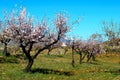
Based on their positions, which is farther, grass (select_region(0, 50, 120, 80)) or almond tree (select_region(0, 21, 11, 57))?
almond tree (select_region(0, 21, 11, 57))

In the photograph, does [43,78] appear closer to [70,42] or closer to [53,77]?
[53,77]

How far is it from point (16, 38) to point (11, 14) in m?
2.76

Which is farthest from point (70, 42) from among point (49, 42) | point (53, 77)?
point (53, 77)

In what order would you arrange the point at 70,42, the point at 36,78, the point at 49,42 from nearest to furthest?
the point at 36,78, the point at 49,42, the point at 70,42

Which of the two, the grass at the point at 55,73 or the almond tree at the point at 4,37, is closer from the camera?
the grass at the point at 55,73

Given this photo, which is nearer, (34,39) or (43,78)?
(43,78)

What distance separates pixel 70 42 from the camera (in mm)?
57406

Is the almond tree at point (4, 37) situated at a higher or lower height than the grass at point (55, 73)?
higher

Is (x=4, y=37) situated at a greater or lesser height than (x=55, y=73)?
greater

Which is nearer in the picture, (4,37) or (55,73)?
(55,73)

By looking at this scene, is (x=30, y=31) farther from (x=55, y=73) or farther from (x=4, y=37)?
(x=4, y=37)

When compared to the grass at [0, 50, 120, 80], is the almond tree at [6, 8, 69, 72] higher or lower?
higher

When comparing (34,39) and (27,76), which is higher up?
(34,39)

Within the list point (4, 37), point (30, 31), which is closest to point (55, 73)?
point (30, 31)
